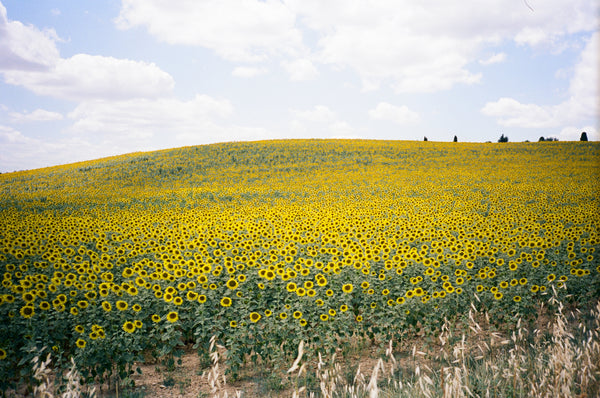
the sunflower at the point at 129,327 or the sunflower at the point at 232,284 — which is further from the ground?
the sunflower at the point at 232,284

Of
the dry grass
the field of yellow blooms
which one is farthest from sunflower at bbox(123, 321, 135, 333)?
the dry grass

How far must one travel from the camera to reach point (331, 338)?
466 centimetres

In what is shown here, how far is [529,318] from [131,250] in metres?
7.31

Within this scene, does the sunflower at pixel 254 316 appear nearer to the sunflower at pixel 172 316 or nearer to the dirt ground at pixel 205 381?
the dirt ground at pixel 205 381

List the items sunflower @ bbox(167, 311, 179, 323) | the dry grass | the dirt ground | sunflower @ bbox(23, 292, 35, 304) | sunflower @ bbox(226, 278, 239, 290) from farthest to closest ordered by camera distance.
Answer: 1. sunflower @ bbox(226, 278, 239, 290)
2. sunflower @ bbox(23, 292, 35, 304)
3. sunflower @ bbox(167, 311, 179, 323)
4. the dirt ground
5. the dry grass

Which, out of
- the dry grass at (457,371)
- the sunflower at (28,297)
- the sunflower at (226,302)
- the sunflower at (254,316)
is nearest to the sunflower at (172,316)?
the sunflower at (226,302)

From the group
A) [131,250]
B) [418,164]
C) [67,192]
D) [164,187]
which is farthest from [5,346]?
[418,164]

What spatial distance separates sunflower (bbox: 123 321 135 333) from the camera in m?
4.43

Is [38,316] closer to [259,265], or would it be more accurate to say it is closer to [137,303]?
[137,303]

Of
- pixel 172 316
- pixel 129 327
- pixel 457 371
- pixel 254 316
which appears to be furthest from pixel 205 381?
pixel 457 371

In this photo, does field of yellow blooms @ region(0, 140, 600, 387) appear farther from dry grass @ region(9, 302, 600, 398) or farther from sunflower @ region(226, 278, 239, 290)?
dry grass @ region(9, 302, 600, 398)

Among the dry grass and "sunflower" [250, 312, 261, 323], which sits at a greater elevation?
"sunflower" [250, 312, 261, 323]

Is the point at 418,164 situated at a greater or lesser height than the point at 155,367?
greater

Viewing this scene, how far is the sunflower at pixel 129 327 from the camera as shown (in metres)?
4.43
